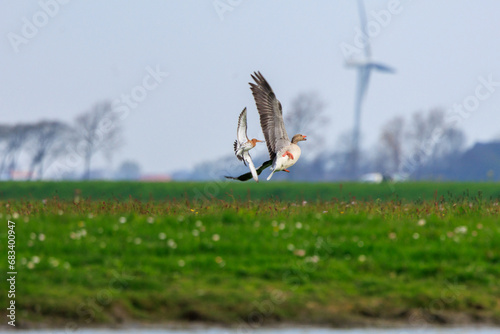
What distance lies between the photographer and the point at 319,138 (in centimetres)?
8969

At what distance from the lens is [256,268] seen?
12.7 metres

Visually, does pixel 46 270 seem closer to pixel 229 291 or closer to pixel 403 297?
pixel 229 291

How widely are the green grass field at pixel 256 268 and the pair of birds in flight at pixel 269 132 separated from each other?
3.92 feet

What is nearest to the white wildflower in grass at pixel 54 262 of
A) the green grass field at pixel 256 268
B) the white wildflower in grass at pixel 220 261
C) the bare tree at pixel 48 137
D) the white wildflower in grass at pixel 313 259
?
the green grass field at pixel 256 268

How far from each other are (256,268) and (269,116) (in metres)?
4.46

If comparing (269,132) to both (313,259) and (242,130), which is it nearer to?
(242,130)

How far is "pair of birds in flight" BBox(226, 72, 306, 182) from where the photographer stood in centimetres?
1595

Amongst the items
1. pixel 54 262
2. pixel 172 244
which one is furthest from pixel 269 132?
pixel 54 262

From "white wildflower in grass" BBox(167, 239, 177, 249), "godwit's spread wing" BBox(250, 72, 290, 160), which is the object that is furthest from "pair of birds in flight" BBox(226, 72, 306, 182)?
"white wildflower in grass" BBox(167, 239, 177, 249)

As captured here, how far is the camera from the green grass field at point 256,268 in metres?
11.5

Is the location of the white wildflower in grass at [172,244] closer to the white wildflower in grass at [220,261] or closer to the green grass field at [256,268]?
the green grass field at [256,268]

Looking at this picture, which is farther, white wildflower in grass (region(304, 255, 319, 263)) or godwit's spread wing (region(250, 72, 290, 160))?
godwit's spread wing (region(250, 72, 290, 160))

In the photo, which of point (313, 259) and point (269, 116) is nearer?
point (313, 259)

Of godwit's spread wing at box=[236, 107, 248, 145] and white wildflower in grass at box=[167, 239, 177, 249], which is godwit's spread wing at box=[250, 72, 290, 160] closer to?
godwit's spread wing at box=[236, 107, 248, 145]
